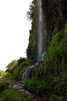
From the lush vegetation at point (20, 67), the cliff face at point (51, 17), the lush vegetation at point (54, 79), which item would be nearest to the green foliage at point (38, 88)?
the lush vegetation at point (54, 79)

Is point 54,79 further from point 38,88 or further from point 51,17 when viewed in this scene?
point 51,17

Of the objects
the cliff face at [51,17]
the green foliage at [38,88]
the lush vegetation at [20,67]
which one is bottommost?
the green foliage at [38,88]

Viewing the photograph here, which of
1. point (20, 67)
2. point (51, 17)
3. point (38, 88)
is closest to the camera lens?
point (38, 88)

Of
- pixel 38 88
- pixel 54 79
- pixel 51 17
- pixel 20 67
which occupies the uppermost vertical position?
pixel 51 17

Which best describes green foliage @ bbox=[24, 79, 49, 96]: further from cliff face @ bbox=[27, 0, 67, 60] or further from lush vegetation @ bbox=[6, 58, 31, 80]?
lush vegetation @ bbox=[6, 58, 31, 80]

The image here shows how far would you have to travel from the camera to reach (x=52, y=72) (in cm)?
666

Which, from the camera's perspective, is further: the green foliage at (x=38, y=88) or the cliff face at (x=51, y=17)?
the cliff face at (x=51, y=17)

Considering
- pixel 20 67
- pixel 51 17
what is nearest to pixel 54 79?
pixel 51 17

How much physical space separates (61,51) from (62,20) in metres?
4.26

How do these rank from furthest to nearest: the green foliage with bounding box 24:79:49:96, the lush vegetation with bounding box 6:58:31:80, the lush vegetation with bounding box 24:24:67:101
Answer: the lush vegetation with bounding box 6:58:31:80 → the green foliage with bounding box 24:79:49:96 → the lush vegetation with bounding box 24:24:67:101

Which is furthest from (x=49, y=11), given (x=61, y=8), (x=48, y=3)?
(x=61, y=8)

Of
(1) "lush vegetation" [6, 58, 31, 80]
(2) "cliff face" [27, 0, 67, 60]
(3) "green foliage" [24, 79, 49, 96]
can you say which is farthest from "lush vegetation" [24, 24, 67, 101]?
(1) "lush vegetation" [6, 58, 31, 80]

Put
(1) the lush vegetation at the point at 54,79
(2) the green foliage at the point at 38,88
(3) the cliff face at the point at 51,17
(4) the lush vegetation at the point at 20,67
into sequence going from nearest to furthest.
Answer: (1) the lush vegetation at the point at 54,79, (2) the green foliage at the point at 38,88, (3) the cliff face at the point at 51,17, (4) the lush vegetation at the point at 20,67

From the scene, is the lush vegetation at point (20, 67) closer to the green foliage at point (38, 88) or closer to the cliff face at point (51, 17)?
the cliff face at point (51, 17)
